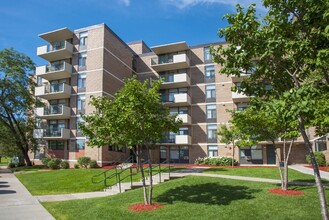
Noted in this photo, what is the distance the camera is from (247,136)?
14242 mm

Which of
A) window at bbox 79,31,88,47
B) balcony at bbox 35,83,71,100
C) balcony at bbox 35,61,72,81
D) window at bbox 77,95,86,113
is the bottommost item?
window at bbox 77,95,86,113

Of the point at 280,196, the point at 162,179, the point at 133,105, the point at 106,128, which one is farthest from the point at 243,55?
the point at 162,179

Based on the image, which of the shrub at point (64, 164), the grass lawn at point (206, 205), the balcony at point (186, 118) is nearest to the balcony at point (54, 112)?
the shrub at point (64, 164)

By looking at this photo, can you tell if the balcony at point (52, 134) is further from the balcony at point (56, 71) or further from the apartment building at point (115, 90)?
the balcony at point (56, 71)

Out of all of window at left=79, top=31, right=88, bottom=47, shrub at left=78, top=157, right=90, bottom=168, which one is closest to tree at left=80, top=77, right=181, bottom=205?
shrub at left=78, top=157, right=90, bottom=168

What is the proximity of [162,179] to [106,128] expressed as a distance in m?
7.36

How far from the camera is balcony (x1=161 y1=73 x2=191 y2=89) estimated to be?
118ft

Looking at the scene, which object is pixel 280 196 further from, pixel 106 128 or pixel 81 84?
pixel 81 84

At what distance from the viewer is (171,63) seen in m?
36.8

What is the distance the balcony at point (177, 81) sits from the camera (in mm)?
35938

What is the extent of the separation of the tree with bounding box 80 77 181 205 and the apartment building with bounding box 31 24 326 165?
21.3 metres

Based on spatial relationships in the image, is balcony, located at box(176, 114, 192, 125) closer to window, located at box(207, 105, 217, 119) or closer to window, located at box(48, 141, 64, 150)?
window, located at box(207, 105, 217, 119)

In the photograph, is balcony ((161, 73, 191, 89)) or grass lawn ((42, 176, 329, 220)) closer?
grass lawn ((42, 176, 329, 220))

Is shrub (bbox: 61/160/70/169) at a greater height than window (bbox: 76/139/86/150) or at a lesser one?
lesser
